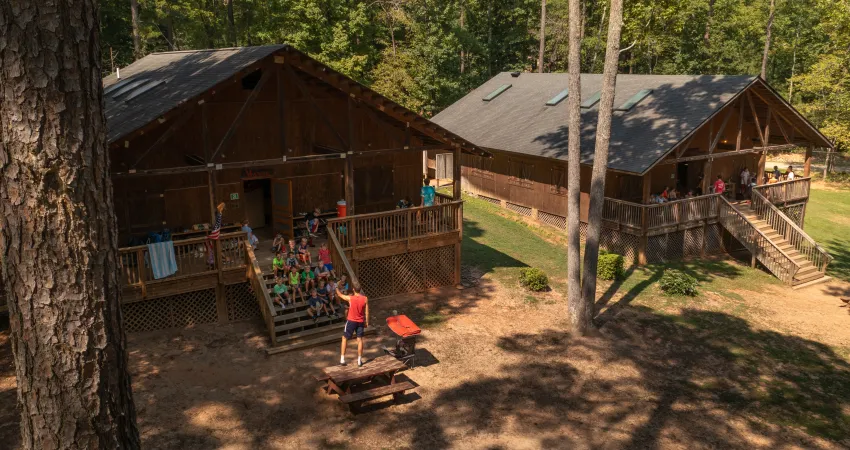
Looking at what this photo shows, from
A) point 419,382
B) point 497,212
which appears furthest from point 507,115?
point 419,382

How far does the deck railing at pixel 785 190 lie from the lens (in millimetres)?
31094

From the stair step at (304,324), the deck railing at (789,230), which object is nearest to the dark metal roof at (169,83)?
the stair step at (304,324)

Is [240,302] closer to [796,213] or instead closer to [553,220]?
[553,220]

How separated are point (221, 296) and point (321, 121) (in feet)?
20.6

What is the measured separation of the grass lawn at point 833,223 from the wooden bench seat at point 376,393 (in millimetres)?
22140

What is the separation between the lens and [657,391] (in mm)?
16797

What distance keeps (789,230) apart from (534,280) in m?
13.0

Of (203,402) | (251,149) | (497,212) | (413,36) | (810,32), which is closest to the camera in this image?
(203,402)

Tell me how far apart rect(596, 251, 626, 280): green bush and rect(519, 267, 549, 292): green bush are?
3029 mm

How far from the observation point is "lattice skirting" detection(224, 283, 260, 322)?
765 inches

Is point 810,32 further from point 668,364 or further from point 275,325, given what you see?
point 275,325

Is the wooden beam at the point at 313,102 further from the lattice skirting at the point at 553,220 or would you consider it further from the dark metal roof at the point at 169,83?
the lattice skirting at the point at 553,220

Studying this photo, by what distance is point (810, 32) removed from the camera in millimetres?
62312

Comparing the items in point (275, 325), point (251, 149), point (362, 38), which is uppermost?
point (362, 38)
